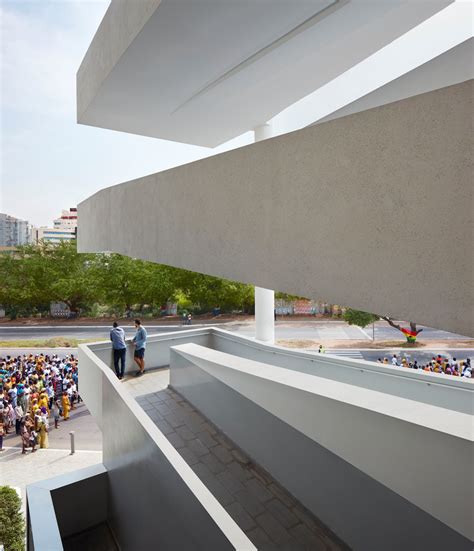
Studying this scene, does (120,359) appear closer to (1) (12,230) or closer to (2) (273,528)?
(2) (273,528)

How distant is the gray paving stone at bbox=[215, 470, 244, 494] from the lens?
458 centimetres

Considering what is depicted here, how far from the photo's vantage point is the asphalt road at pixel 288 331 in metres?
30.7

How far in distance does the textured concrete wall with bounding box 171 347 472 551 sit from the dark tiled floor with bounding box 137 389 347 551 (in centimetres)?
13

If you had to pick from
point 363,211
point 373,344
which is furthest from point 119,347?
point 373,344

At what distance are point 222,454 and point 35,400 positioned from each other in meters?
12.2

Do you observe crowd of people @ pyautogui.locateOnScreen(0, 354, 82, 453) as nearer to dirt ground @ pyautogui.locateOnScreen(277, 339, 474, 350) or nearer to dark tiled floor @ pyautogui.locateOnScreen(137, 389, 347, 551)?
dark tiled floor @ pyautogui.locateOnScreen(137, 389, 347, 551)

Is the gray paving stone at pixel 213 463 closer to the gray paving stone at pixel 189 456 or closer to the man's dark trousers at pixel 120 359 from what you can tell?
the gray paving stone at pixel 189 456

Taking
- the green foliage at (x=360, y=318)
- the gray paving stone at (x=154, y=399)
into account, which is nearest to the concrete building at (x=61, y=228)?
the green foliage at (x=360, y=318)

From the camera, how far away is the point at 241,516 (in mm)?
4172

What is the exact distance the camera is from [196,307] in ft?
133

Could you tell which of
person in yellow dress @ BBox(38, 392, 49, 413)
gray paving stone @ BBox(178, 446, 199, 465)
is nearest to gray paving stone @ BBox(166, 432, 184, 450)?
gray paving stone @ BBox(178, 446, 199, 465)

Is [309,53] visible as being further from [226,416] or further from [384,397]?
[226,416]

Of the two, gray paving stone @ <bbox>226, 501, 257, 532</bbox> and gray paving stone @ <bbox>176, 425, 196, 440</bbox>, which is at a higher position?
gray paving stone @ <bbox>176, 425, 196, 440</bbox>

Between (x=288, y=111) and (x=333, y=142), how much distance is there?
8528 mm
